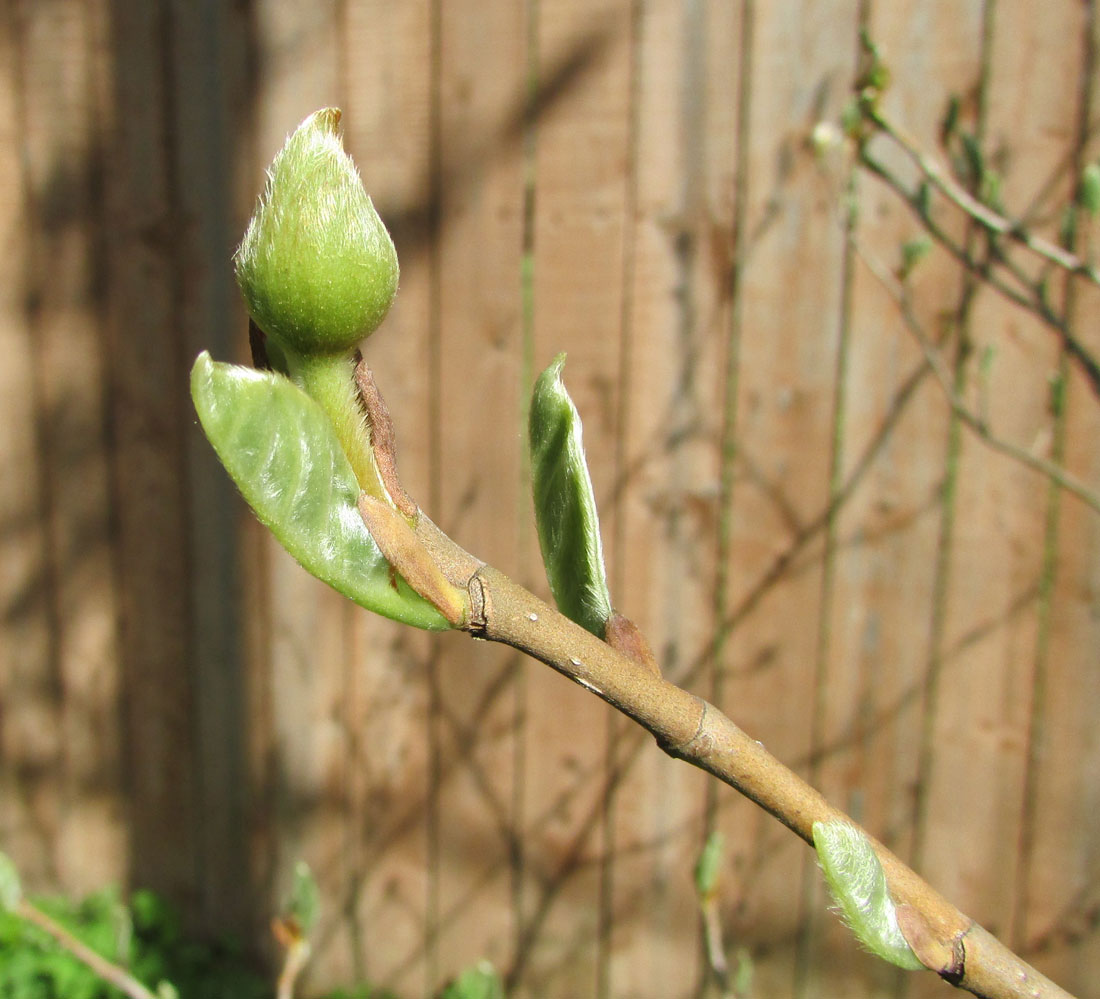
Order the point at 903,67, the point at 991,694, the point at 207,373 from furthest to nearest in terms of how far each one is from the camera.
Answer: the point at 991,694, the point at 903,67, the point at 207,373

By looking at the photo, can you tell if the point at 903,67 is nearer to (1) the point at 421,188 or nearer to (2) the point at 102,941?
(1) the point at 421,188

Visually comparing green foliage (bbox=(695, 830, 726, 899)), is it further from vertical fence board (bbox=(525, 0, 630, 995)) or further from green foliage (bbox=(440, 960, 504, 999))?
vertical fence board (bbox=(525, 0, 630, 995))

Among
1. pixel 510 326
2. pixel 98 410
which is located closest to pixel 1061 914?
pixel 510 326

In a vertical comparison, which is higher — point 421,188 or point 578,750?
point 421,188

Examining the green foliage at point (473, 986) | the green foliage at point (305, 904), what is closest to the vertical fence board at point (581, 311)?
the green foliage at point (305, 904)

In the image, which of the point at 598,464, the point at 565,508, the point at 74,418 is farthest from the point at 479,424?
the point at 565,508

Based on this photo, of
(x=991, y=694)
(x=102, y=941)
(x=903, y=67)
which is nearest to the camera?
(x=903, y=67)
